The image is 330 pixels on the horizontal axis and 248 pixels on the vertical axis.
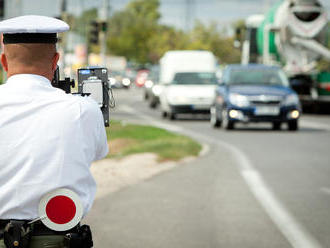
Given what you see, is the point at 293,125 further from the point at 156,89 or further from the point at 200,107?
the point at 156,89

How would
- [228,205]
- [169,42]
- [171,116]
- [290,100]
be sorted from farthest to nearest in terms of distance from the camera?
[169,42]
[171,116]
[290,100]
[228,205]

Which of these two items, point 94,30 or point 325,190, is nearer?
point 325,190

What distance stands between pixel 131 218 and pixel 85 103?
597 cm

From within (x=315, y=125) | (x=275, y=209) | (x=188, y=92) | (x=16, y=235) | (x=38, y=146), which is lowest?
(x=315, y=125)

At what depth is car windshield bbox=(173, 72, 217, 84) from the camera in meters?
30.6

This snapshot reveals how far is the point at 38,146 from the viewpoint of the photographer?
326 centimetres

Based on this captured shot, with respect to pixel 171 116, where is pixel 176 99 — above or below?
above

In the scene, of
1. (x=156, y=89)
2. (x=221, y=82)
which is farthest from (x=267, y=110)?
(x=156, y=89)

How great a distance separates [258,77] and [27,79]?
22.0 metres

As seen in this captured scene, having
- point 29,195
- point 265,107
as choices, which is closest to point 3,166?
point 29,195

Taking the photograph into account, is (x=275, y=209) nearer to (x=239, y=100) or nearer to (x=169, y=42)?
(x=239, y=100)

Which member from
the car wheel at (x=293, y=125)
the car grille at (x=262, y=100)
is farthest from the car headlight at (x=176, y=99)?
the car grille at (x=262, y=100)

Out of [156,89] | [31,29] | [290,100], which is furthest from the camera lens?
[156,89]

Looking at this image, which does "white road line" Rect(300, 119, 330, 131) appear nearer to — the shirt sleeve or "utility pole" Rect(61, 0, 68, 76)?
"utility pole" Rect(61, 0, 68, 76)
